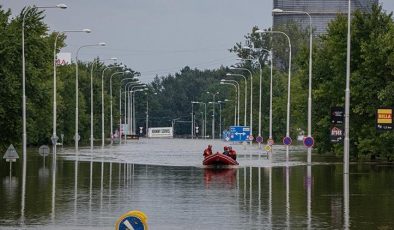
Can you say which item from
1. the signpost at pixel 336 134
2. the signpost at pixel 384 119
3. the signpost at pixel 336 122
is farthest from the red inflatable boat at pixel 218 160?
the signpost at pixel 384 119

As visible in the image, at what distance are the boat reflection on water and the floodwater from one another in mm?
42

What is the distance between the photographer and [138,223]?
1530 cm

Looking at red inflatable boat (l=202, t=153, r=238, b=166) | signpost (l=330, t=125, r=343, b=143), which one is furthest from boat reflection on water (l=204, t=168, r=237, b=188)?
signpost (l=330, t=125, r=343, b=143)

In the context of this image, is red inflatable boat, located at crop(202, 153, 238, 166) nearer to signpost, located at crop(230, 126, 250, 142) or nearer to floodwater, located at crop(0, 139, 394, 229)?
floodwater, located at crop(0, 139, 394, 229)

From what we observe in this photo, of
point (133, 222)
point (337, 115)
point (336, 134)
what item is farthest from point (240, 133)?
point (133, 222)

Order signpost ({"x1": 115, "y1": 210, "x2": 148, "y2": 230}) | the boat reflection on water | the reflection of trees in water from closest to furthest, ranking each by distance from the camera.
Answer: signpost ({"x1": 115, "y1": 210, "x2": 148, "y2": 230}), the reflection of trees in water, the boat reflection on water

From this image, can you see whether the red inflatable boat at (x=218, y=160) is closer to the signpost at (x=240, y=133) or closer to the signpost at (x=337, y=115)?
the signpost at (x=337, y=115)

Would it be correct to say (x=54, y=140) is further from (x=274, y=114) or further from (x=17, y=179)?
(x=274, y=114)

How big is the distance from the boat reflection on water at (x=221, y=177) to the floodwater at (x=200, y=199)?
0.14 feet

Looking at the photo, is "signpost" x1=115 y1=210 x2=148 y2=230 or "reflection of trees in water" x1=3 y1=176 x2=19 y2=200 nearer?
"signpost" x1=115 y1=210 x2=148 y2=230

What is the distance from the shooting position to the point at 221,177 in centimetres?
4675

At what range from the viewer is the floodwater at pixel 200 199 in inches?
946

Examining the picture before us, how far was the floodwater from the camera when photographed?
24031 mm

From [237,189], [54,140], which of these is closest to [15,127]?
[54,140]
